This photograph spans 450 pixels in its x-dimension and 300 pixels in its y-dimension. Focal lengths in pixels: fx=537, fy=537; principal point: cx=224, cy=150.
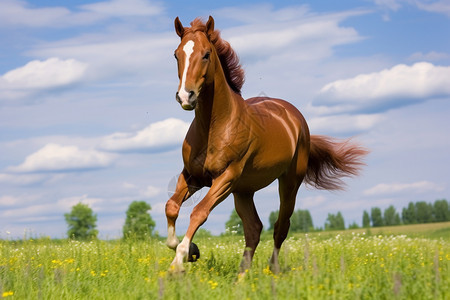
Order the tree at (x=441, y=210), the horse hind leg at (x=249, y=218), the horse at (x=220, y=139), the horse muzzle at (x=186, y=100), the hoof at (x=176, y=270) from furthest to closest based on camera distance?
the tree at (x=441, y=210) < the horse hind leg at (x=249, y=218) < the horse at (x=220, y=139) < the hoof at (x=176, y=270) < the horse muzzle at (x=186, y=100)

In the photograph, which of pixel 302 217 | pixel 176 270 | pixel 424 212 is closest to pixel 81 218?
pixel 302 217

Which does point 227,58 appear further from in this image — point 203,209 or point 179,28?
point 203,209

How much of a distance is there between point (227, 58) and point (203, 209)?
79.5 inches

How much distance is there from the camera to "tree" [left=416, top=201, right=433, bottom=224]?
55312 millimetres

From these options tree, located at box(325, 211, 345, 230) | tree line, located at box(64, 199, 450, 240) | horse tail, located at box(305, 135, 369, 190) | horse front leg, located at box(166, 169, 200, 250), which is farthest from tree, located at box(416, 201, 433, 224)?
horse front leg, located at box(166, 169, 200, 250)

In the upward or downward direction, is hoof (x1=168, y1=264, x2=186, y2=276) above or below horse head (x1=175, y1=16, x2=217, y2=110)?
below

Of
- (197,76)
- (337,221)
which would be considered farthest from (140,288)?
(337,221)

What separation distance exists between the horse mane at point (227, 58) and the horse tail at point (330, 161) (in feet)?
9.11

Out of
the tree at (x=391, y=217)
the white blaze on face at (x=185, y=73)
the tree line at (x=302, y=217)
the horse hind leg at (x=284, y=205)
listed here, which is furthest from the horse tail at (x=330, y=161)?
the tree at (x=391, y=217)

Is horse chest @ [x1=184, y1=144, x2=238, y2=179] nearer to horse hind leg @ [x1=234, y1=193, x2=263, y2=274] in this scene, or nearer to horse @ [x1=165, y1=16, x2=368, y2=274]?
horse @ [x1=165, y1=16, x2=368, y2=274]

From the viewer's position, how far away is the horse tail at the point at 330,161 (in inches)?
374

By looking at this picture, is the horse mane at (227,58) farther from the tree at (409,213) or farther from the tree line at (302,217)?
the tree at (409,213)

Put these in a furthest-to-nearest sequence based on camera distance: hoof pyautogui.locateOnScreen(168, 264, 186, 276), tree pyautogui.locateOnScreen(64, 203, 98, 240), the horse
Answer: tree pyautogui.locateOnScreen(64, 203, 98, 240), the horse, hoof pyautogui.locateOnScreen(168, 264, 186, 276)

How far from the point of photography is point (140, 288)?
17.4ft
